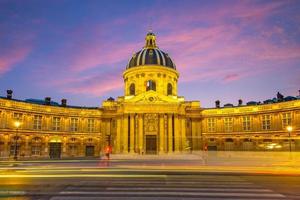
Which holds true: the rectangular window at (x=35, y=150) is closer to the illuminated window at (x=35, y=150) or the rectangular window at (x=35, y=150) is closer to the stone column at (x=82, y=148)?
the illuminated window at (x=35, y=150)

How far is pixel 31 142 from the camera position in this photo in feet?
216

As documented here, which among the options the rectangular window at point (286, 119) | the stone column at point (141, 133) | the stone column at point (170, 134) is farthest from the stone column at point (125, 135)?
the rectangular window at point (286, 119)

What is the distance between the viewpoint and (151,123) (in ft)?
221

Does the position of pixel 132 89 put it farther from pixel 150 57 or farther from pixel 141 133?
pixel 141 133

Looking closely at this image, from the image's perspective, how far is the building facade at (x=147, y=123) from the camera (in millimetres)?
63500

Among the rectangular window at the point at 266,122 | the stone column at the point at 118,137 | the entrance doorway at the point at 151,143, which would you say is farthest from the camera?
the stone column at the point at 118,137

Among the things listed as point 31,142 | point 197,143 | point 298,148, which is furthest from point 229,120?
point 31,142

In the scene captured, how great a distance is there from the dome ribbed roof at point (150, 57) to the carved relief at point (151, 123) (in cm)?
1585

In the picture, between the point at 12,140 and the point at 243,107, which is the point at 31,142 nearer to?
the point at 12,140

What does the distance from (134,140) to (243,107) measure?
88.6 feet

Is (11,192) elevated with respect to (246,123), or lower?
lower

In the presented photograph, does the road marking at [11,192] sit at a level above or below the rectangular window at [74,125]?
below

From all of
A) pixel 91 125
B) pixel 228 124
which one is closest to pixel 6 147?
pixel 91 125

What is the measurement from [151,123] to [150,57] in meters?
18.8
